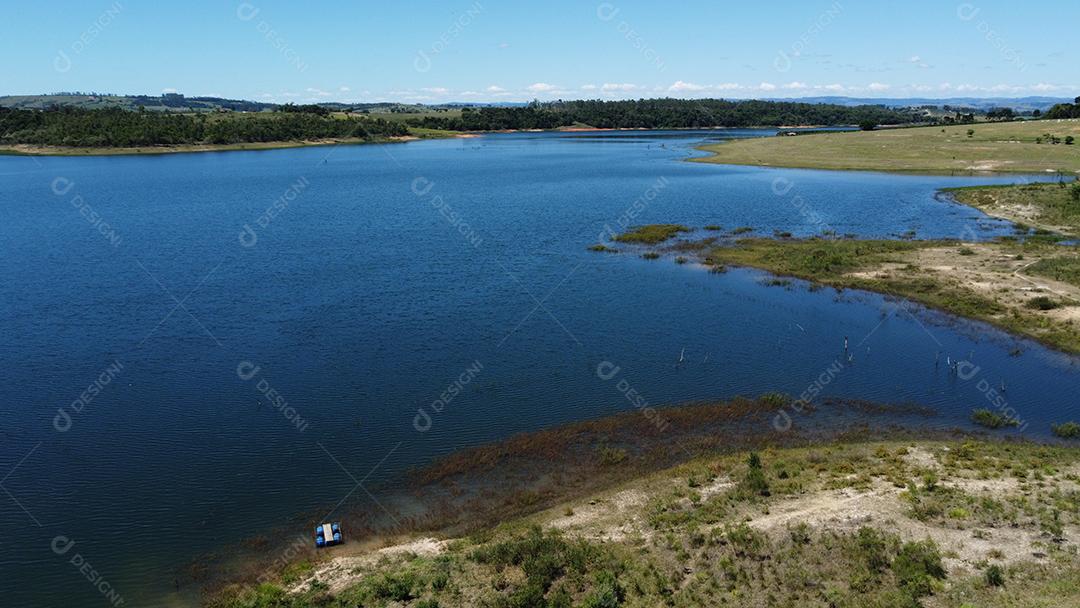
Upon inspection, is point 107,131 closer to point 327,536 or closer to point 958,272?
point 327,536

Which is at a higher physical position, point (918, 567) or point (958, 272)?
point (918, 567)

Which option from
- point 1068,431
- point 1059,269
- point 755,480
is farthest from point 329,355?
point 1059,269

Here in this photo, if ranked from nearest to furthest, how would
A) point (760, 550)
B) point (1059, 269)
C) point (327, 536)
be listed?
point (760, 550) < point (327, 536) < point (1059, 269)

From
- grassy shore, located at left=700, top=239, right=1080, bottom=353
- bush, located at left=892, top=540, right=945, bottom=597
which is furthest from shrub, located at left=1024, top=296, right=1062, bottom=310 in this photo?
bush, located at left=892, top=540, right=945, bottom=597

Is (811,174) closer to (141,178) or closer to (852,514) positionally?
(852,514)

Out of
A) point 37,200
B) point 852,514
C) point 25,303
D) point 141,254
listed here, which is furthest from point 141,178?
point 852,514

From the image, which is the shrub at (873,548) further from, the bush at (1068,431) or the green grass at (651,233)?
the green grass at (651,233)
